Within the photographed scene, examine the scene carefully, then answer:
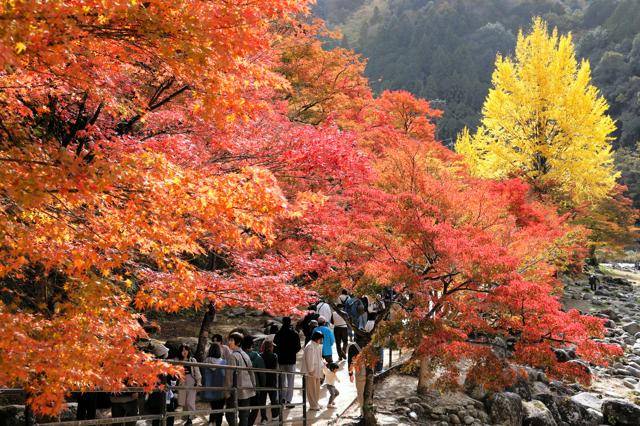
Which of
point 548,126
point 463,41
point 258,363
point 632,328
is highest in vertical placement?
point 463,41

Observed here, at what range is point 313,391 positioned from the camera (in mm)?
8664

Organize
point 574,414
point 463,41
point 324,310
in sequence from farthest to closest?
1. point 463,41
2. point 324,310
3. point 574,414

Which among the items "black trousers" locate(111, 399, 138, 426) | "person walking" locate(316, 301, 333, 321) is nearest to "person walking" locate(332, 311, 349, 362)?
"person walking" locate(316, 301, 333, 321)

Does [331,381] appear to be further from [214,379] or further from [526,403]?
[526,403]

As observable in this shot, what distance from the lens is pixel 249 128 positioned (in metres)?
7.89

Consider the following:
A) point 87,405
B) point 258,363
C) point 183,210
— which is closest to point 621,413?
point 258,363

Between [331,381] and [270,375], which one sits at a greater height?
[270,375]

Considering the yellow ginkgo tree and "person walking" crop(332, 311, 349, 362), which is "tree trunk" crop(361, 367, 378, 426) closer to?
"person walking" crop(332, 311, 349, 362)

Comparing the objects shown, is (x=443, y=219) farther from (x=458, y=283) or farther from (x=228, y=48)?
(x=228, y=48)

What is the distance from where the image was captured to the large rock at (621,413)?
10.7 meters

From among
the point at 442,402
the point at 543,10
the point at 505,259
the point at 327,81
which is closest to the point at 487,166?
the point at 327,81

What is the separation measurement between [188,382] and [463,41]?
82989 millimetres

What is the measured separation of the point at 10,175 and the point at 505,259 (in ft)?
19.6

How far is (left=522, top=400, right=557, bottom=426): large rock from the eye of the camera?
10.1m
